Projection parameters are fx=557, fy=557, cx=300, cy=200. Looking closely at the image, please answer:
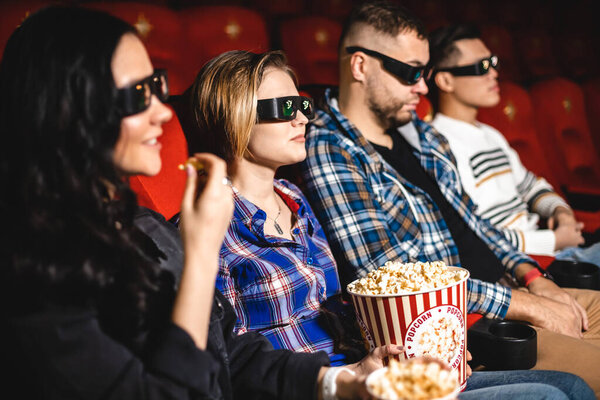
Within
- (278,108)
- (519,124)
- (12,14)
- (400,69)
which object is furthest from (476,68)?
(12,14)

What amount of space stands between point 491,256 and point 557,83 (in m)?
1.37

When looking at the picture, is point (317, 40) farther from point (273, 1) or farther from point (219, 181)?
point (219, 181)

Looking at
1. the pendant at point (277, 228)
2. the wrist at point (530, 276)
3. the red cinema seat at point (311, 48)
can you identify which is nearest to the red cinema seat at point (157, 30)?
the red cinema seat at point (311, 48)

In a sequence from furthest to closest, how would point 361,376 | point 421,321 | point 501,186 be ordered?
point 501,186
point 421,321
point 361,376

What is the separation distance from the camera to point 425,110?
1892 mm

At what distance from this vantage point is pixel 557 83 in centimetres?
250

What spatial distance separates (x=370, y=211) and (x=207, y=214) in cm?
62

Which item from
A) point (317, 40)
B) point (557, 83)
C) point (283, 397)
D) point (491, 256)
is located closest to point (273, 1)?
point (317, 40)

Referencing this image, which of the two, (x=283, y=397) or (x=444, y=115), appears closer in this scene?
(x=283, y=397)

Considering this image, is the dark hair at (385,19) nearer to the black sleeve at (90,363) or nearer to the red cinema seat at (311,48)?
the red cinema seat at (311,48)

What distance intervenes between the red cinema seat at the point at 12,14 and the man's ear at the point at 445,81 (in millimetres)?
1253

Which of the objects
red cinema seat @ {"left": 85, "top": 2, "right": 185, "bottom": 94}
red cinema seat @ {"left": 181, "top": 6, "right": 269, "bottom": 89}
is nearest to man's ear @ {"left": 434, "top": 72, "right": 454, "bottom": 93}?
red cinema seat @ {"left": 181, "top": 6, "right": 269, "bottom": 89}

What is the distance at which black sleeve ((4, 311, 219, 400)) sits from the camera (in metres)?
0.59

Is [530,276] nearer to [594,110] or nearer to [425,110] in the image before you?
[425,110]
